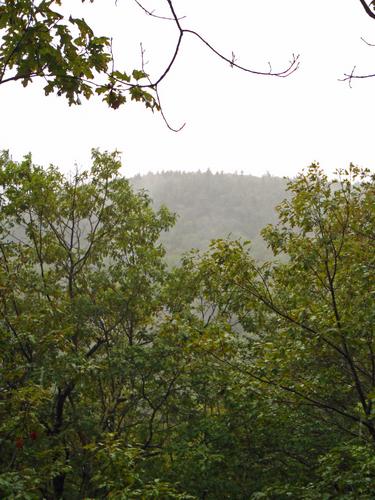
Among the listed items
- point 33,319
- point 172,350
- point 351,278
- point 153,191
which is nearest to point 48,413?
point 172,350

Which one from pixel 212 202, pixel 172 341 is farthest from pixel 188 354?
pixel 212 202

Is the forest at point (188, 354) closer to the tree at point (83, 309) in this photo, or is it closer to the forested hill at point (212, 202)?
the tree at point (83, 309)

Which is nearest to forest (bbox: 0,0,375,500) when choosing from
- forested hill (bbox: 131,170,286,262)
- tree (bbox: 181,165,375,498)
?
tree (bbox: 181,165,375,498)

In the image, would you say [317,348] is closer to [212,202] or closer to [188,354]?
[188,354]

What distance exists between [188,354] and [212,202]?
496 ft

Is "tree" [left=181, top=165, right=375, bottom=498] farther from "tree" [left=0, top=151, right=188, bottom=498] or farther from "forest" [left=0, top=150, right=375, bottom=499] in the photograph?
"tree" [left=0, top=151, right=188, bottom=498]

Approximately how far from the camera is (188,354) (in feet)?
34.1

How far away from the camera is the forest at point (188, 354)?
6938mm

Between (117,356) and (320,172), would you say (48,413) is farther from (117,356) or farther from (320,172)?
(320,172)

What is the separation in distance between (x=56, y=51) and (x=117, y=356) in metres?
8.89

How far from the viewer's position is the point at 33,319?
8.62 meters

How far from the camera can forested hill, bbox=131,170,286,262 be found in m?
139

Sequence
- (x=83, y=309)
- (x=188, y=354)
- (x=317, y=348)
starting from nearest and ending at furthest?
(x=317, y=348) → (x=188, y=354) → (x=83, y=309)

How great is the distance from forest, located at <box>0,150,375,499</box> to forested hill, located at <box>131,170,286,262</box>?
362ft
